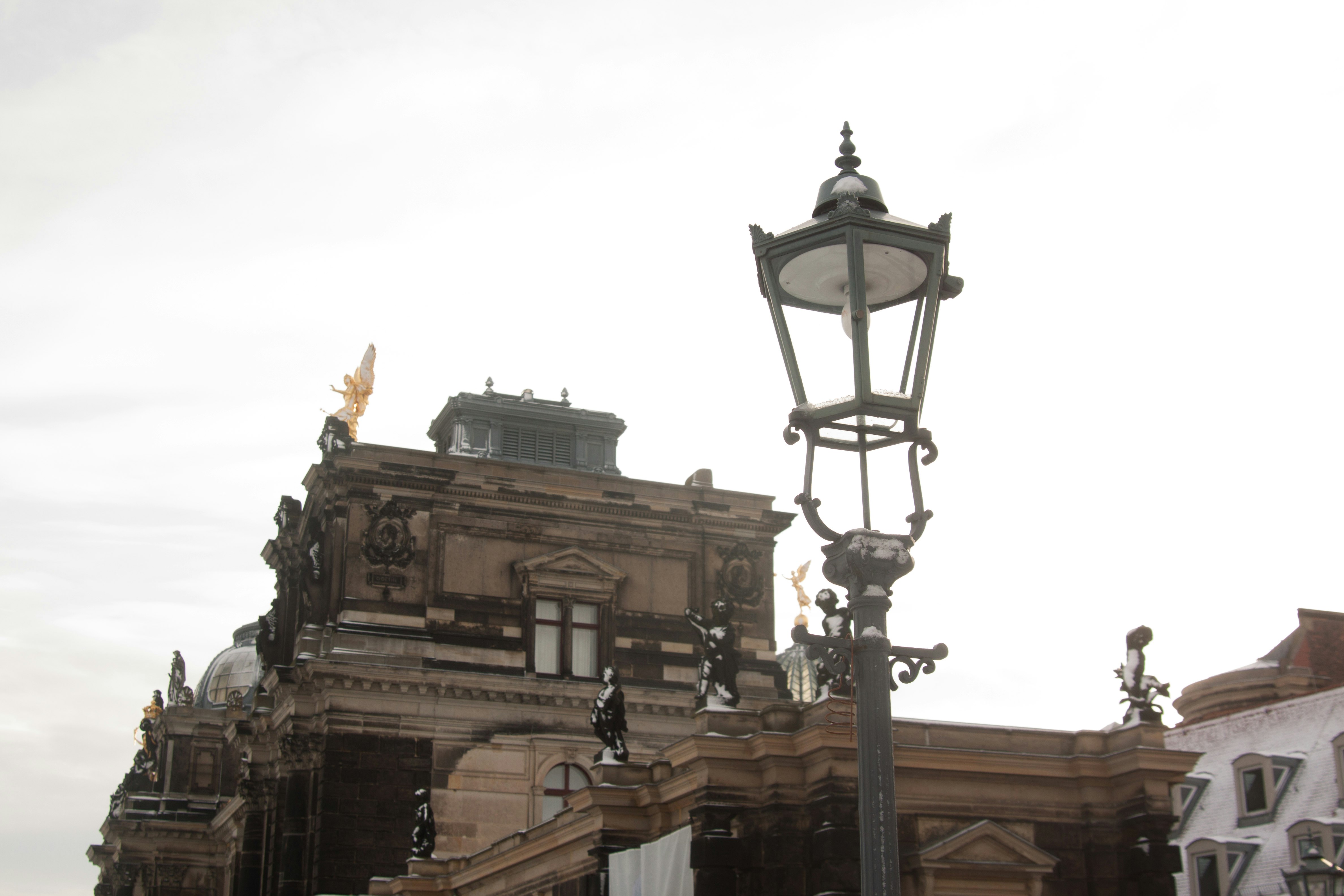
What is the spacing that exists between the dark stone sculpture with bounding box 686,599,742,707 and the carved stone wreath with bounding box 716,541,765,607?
65.3ft

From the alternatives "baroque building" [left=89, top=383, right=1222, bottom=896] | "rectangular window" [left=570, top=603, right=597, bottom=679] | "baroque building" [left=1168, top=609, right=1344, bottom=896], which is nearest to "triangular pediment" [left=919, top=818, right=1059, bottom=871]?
"baroque building" [left=89, top=383, right=1222, bottom=896]

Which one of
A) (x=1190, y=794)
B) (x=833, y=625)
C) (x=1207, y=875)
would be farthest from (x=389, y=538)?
(x=833, y=625)

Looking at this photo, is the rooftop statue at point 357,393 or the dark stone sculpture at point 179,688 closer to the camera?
the rooftop statue at point 357,393

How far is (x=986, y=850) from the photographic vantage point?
2386cm

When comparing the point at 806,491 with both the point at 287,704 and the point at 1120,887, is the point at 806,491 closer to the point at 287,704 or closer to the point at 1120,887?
the point at 1120,887

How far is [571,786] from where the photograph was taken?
40.0 m

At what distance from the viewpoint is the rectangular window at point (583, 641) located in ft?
139

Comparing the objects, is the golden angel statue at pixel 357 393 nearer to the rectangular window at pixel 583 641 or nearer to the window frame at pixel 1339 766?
the rectangular window at pixel 583 641

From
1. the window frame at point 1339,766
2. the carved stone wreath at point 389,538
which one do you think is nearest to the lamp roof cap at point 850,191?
the window frame at point 1339,766

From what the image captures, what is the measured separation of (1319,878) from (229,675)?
6815 centimetres

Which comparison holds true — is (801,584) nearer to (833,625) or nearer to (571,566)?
(571,566)

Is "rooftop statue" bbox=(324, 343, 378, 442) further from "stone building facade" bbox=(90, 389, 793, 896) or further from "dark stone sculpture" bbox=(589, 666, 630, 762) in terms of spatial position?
"dark stone sculpture" bbox=(589, 666, 630, 762)

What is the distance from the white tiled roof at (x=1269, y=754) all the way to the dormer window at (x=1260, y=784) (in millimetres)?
161

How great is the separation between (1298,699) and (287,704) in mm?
25367
